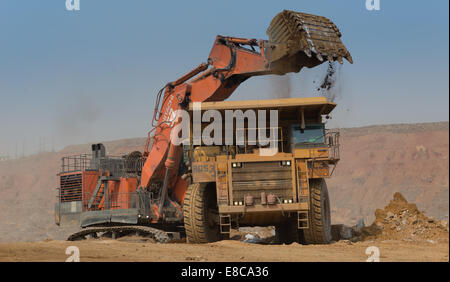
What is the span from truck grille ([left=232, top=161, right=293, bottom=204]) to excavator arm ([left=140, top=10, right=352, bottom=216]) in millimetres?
3051

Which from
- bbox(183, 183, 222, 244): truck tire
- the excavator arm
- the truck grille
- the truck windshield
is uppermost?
the excavator arm

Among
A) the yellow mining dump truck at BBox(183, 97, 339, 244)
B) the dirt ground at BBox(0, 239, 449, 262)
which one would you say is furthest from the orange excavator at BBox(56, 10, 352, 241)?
the dirt ground at BBox(0, 239, 449, 262)

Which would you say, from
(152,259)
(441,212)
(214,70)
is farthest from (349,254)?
(441,212)

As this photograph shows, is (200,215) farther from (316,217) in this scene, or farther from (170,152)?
(170,152)

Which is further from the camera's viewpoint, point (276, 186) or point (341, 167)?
point (341, 167)

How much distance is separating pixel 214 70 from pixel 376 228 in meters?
7.07

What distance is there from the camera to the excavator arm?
650 inches

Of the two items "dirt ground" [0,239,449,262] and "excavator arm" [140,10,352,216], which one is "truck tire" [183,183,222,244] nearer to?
"dirt ground" [0,239,449,262]

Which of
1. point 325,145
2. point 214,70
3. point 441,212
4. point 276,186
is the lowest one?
point 441,212

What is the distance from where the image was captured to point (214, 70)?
63.0 feet

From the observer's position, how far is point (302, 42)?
16.2 metres

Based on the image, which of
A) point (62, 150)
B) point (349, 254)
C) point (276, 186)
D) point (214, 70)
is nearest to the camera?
point (349, 254)

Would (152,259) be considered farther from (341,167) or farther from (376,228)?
(341,167)

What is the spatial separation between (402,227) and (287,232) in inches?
139
